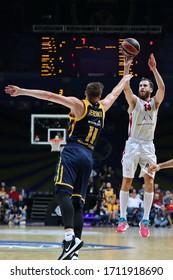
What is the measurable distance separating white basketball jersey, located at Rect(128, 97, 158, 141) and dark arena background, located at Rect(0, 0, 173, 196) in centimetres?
862

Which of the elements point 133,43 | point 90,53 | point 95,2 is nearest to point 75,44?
point 90,53

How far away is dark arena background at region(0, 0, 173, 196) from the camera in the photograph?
19.2 m

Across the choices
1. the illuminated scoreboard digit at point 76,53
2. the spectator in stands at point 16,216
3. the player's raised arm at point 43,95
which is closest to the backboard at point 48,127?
the spectator in stands at point 16,216

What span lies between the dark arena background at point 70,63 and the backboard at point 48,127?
2.18ft

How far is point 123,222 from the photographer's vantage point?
33.8ft

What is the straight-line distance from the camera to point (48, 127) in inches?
934

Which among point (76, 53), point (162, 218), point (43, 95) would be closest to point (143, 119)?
point (43, 95)

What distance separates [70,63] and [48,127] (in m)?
4.97

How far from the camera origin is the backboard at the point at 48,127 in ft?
76.7

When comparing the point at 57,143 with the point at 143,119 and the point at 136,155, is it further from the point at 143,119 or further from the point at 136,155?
the point at 143,119

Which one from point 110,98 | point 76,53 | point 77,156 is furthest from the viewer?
point 76,53

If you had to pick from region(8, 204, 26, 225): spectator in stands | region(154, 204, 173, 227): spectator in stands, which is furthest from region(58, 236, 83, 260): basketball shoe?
region(8, 204, 26, 225): spectator in stands

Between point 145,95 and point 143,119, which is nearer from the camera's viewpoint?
point 143,119
